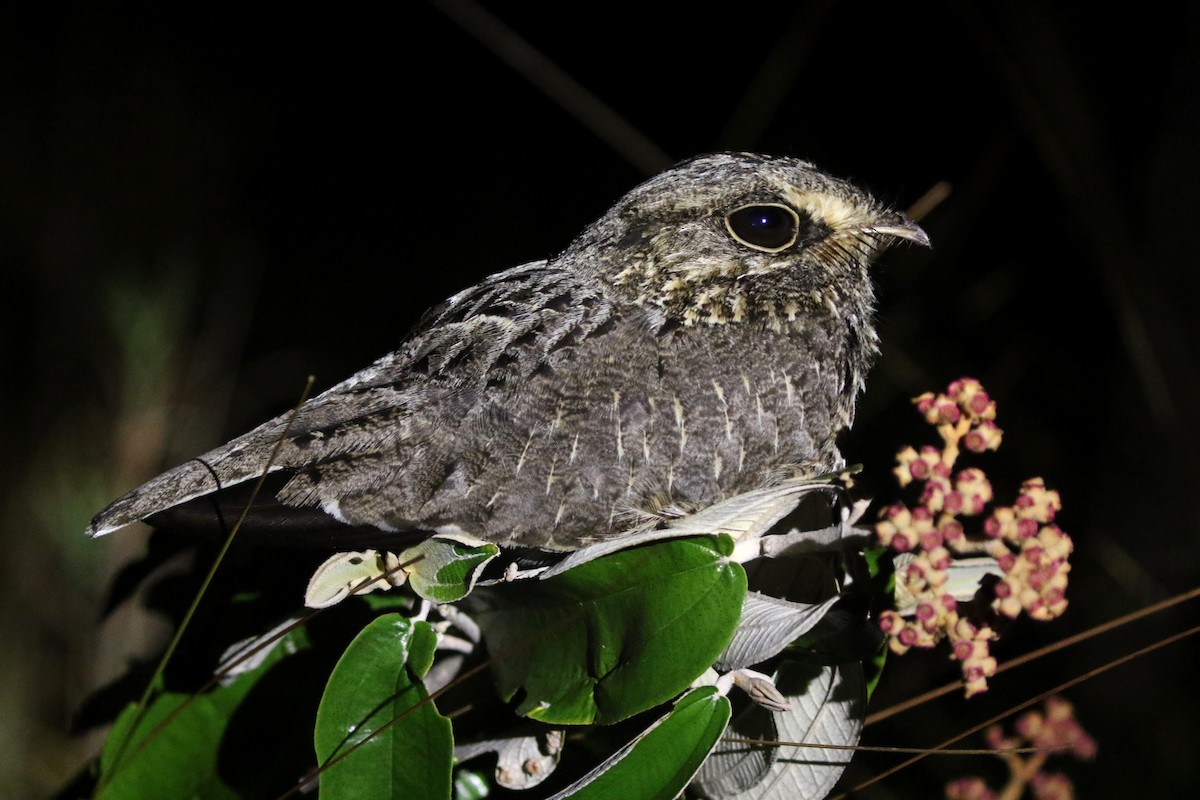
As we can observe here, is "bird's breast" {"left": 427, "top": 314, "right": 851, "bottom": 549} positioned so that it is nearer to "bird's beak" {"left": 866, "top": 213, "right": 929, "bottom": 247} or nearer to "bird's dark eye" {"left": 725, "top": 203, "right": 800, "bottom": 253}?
"bird's dark eye" {"left": 725, "top": 203, "right": 800, "bottom": 253}

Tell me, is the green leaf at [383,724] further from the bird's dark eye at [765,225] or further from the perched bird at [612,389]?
the bird's dark eye at [765,225]

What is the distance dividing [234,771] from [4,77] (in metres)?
2.88

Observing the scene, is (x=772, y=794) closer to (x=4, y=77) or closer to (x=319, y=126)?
(x=319, y=126)

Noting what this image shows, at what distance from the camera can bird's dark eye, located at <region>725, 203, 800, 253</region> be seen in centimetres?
135

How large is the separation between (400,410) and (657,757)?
551mm

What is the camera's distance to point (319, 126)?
3359mm

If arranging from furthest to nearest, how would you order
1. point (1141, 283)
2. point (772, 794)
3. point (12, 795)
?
point (1141, 283)
point (12, 795)
point (772, 794)

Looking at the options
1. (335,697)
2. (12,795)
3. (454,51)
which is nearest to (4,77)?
(454,51)

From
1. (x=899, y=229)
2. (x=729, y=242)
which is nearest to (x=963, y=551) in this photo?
(x=729, y=242)

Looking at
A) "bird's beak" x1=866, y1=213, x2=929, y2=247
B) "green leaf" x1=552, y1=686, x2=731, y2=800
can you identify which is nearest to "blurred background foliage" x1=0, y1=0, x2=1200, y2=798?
"bird's beak" x1=866, y1=213, x2=929, y2=247

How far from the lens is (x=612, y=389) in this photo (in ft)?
4.01

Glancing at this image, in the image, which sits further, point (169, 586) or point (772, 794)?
point (169, 586)

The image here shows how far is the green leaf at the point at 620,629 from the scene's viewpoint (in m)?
0.80

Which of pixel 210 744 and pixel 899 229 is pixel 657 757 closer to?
pixel 210 744
